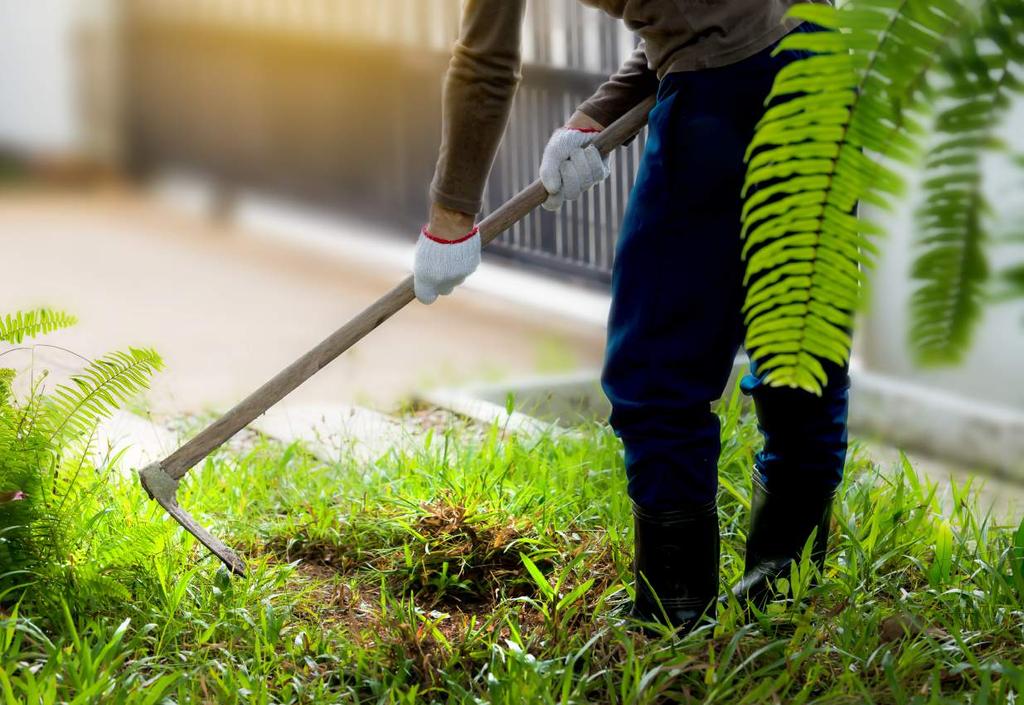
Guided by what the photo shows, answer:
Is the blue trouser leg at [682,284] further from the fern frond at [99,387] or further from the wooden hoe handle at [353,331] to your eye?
the fern frond at [99,387]

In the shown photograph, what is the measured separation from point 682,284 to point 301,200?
277 inches

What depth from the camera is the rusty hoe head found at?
2.19 metres

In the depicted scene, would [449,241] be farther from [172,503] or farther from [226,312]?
[226,312]

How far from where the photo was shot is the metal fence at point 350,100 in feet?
16.1

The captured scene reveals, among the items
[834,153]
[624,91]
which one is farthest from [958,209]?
[624,91]

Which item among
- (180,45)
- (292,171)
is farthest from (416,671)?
(180,45)

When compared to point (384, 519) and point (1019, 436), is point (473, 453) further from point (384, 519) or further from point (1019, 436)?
point (1019, 436)

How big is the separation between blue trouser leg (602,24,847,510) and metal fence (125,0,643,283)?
2787 millimetres

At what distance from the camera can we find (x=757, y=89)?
172 cm

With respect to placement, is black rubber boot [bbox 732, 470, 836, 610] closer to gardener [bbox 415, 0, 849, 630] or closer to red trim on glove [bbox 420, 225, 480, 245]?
gardener [bbox 415, 0, 849, 630]

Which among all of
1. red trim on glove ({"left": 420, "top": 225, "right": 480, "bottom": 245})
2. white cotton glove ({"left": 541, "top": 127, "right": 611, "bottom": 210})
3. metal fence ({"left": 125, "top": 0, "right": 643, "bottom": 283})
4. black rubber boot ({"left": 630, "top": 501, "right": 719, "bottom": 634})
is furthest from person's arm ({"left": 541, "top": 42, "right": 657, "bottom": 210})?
metal fence ({"left": 125, "top": 0, "right": 643, "bottom": 283})

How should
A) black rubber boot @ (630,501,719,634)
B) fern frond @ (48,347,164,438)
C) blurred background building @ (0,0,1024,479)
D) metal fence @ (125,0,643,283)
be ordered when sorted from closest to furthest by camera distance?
black rubber boot @ (630,501,719,634) < fern frond @ (48,347,164,438) < blurred background building @ (0,0,1024,479) < metal fence @ (125,0,643,283)

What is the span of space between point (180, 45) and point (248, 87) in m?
1.44

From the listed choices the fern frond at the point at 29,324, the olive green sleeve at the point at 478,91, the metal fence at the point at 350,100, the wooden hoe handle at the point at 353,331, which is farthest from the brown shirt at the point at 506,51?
the metal fence at the point at 350,100
